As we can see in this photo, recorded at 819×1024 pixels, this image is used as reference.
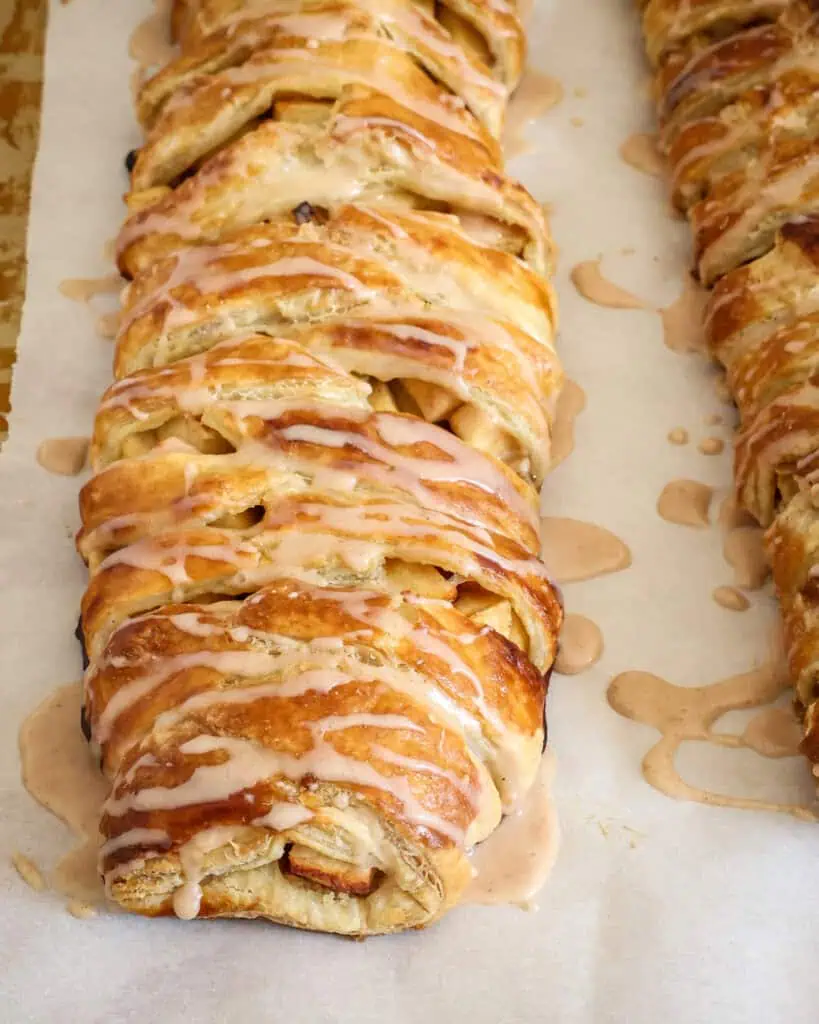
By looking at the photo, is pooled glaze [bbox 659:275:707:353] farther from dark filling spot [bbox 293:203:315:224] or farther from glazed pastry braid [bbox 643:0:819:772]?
dark filling spot [bbox 293:203:315:224]

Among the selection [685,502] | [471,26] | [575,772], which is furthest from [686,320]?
[575,772]

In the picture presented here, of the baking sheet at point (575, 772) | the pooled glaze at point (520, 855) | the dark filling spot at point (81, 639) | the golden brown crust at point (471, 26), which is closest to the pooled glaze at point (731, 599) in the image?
the baking sheet at point (575, 772)

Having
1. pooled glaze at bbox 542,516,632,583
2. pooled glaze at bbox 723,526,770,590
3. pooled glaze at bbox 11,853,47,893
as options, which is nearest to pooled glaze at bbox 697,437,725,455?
pooled glaze at bbox 723,526,770,590

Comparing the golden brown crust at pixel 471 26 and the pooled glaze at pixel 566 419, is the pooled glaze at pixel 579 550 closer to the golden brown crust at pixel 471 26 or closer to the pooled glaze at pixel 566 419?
the pooled glaze at pixel 566 419

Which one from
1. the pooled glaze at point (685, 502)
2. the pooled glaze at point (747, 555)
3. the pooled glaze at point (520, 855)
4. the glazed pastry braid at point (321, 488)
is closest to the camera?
the glazed pastry braid at point (321, 488)

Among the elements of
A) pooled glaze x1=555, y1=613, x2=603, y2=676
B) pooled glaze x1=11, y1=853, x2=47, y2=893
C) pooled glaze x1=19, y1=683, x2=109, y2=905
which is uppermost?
pooled glaze x1=555, y1=613, x2=603, y2=676

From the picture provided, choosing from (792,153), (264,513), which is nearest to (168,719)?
(264,513)
